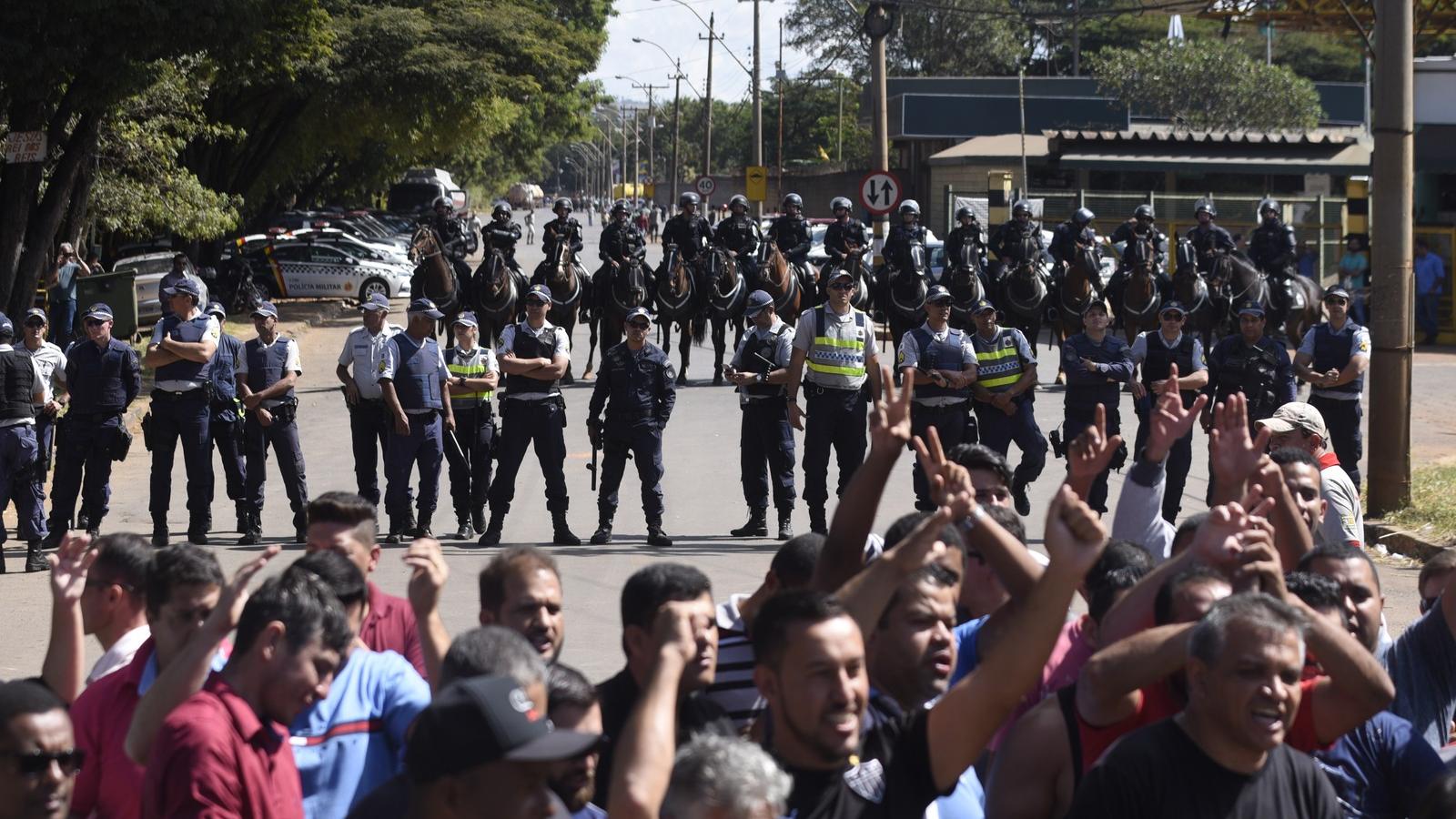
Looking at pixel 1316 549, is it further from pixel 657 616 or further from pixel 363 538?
pixel 363 538

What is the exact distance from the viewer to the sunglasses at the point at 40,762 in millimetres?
3971

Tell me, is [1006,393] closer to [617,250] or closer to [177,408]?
[177,408]

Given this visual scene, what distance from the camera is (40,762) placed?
3.99 meters

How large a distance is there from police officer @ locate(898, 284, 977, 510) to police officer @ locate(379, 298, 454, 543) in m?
3.56

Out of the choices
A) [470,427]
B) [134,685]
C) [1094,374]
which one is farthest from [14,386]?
[134,685]

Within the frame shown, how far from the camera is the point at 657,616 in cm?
438

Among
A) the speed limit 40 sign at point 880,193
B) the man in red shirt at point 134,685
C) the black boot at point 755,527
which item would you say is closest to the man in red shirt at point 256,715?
the man in red shirt at point 134,685

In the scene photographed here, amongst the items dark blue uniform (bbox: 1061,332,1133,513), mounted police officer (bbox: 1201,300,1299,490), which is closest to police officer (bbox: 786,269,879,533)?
dark blue uniform (bbox: 1061,332,1133,513)

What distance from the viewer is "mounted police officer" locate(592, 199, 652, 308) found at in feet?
72.9

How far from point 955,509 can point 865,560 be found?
984 millimetres

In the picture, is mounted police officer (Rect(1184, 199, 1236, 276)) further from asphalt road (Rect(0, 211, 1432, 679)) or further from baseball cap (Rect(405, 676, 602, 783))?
baseball cap (Rect(405, 676, 602, 783))

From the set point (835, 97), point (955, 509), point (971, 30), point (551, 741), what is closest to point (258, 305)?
point (955, 509)

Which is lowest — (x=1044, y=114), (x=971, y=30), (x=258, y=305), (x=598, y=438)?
(x=598, y=438)

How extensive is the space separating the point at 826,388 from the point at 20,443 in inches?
230
